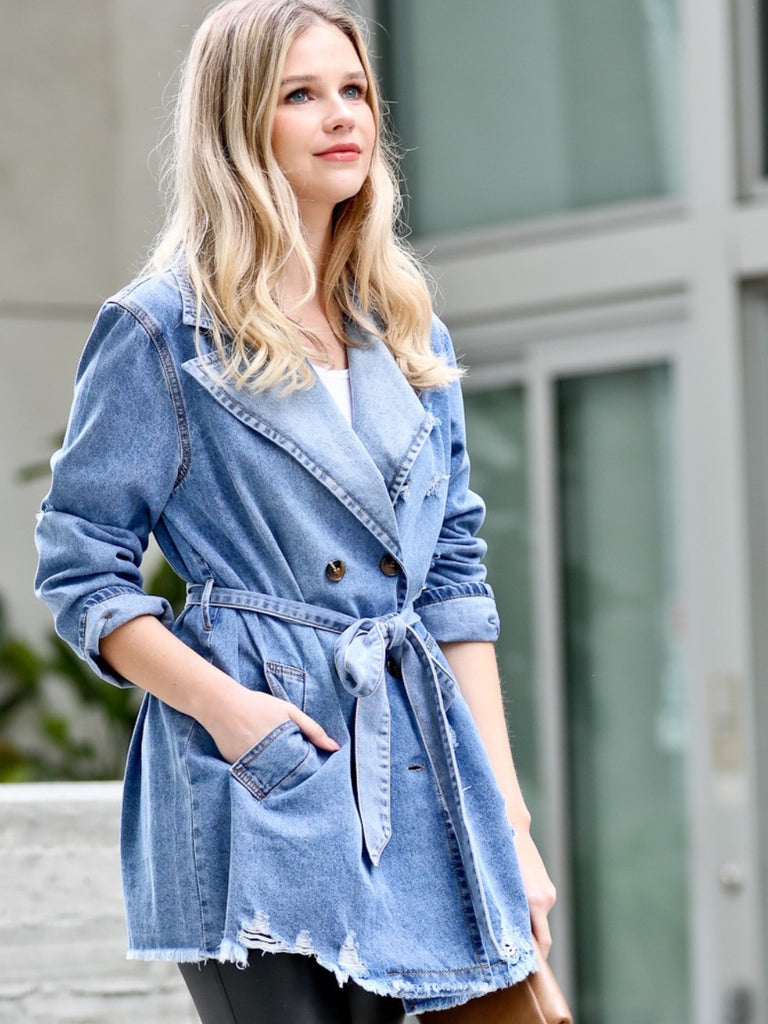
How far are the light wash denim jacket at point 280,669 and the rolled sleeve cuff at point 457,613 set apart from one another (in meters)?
0.11

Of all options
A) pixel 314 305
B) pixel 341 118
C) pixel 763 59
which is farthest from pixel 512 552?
pixel 341 118

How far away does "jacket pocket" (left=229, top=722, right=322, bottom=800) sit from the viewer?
171 cm

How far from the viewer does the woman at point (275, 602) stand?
1.72 meters

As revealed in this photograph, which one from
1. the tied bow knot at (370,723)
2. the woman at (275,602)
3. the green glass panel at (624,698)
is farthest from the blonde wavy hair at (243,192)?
the green glass panel at (624,698)

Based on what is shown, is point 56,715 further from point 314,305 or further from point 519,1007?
point 519,1007

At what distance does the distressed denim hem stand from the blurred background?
2.95 metres

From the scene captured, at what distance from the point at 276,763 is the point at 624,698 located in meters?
3.49

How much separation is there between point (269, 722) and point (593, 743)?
356cm

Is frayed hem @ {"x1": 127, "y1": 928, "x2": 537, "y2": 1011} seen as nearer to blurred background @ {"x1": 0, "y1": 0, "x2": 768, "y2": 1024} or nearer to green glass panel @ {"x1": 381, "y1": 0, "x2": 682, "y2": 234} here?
blurred background @ {"x1": 0, "y1": 0, "x2": 768, "y2": 1024}

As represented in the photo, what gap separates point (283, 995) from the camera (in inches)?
67.9

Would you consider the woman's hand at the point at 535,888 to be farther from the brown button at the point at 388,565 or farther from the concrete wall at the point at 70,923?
the concrete wall at the point at 70,923

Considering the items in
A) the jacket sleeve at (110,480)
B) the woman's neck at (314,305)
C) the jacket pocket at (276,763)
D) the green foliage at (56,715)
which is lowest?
the green foliage at (56,715)

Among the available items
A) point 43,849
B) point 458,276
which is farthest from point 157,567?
point 43,849

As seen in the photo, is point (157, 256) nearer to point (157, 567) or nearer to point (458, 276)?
point (458, 276)
